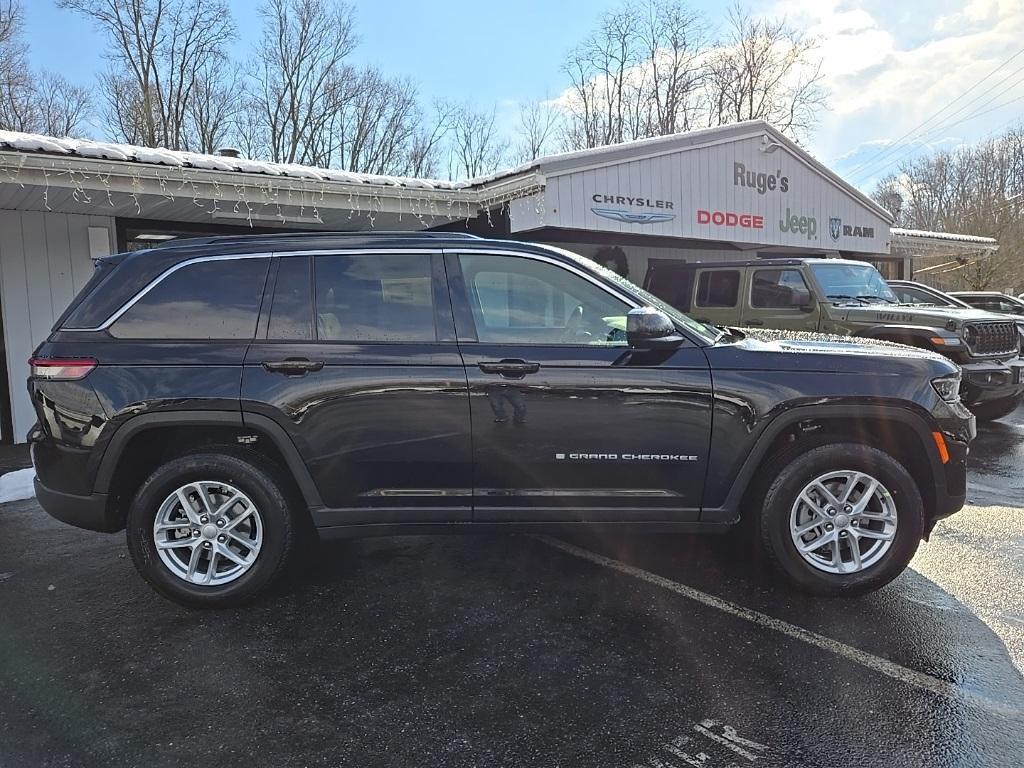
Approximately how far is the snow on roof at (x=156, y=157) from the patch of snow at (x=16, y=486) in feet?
10.1

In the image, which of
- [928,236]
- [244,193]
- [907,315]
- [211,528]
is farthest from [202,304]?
[928,236]

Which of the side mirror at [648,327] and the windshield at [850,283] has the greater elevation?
the windshield at [850,283]

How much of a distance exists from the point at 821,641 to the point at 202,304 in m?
3.55

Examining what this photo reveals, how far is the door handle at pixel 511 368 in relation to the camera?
3.39 m

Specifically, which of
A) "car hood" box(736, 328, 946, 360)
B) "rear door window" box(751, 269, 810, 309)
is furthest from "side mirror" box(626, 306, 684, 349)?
"rear door window" box(751, 269, 810, 309)

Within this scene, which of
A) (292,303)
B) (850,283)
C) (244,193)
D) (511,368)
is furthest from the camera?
(850,283)

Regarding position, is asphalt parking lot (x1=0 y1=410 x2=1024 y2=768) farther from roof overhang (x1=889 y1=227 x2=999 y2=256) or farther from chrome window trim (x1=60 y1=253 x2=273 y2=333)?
roof overhang (x1=889 y1=227 x2=999 y2=256)

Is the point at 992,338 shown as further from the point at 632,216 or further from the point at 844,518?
the point at 844,518

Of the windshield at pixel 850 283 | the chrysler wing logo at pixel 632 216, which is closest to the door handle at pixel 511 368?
the windshield at pixel 850 283

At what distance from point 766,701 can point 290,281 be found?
302cm

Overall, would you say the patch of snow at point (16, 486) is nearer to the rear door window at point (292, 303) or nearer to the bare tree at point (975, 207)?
the rear door window at point (292, 303)

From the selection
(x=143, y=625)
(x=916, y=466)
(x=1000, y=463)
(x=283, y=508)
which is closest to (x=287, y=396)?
(x=283, y=508)

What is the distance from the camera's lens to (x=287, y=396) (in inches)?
134

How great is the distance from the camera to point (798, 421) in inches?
135
